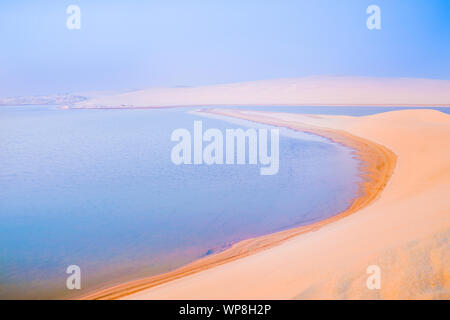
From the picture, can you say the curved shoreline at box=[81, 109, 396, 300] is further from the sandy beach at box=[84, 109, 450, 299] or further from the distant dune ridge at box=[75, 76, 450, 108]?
the distant dune ridge at box=[75, 76, 450, 108]

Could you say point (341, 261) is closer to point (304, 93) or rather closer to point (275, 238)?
point (275, 238)

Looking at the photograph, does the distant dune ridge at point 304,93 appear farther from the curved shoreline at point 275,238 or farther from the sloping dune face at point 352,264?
the sloping dune face at point 352,264

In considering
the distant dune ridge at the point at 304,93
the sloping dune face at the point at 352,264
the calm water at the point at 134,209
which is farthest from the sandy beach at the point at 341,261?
the distant dune ridge at the point at 304,93

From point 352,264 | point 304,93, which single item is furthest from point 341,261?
point 304,93

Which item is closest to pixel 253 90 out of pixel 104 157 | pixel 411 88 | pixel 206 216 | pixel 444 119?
pixel 411 88

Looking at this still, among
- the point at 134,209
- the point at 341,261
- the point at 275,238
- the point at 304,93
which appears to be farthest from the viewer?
the point at 304,93
